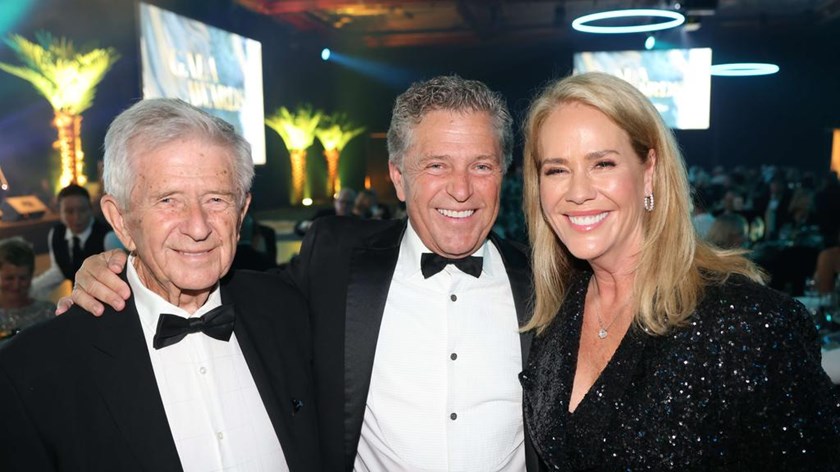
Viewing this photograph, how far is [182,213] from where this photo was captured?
1569mm

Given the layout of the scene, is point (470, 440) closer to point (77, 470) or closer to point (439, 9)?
point (77, 470)

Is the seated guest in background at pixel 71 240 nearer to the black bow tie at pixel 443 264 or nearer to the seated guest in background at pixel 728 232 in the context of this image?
the black bow tie at pixel 443 264

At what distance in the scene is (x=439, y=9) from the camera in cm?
1248

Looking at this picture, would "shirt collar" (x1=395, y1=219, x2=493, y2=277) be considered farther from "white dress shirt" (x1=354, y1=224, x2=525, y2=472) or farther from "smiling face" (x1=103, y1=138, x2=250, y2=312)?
"smiling face" (x1=103, y1=138, x2=250, y2=312)

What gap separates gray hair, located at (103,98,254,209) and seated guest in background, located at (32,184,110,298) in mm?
4308

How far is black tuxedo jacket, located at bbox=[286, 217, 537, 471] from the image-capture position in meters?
2.05

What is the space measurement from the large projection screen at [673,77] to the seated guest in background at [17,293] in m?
9.87

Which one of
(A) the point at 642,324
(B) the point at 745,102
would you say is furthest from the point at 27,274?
(B) the point at 745,102

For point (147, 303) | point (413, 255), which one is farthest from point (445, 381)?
point (147, 303)

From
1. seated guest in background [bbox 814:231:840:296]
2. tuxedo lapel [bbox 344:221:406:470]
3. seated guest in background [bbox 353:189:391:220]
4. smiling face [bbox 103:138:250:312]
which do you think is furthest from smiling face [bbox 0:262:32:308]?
seated guest in background [bbox 814:231:840:296]

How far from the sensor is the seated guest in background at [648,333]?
146 cm

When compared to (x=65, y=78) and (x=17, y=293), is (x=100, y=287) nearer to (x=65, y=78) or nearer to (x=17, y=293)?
(x=17, y=293)

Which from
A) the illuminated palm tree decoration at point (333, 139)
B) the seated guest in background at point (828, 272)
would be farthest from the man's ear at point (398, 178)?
the illuminated palm tree decoration at point (333, 139)

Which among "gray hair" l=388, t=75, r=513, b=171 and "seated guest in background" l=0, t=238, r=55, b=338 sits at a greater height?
"gray hair" l=388, t=75, r=513, b=171
